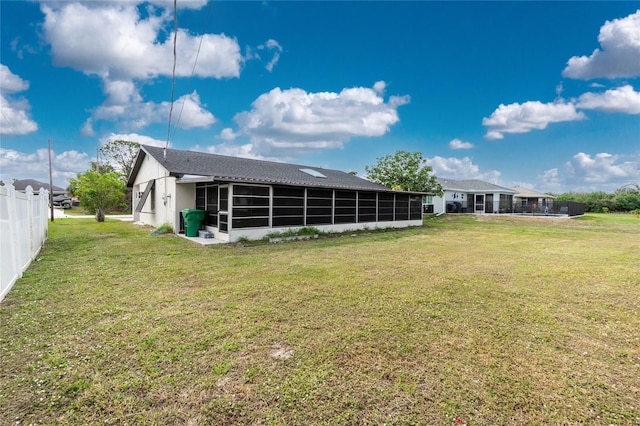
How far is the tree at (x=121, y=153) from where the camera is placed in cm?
3409

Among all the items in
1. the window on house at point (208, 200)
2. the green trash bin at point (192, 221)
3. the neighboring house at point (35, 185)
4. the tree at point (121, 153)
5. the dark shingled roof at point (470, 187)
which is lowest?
the green trash bin at point (192, 221)

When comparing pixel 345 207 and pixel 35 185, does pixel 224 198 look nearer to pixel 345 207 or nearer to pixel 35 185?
pixel 345 207

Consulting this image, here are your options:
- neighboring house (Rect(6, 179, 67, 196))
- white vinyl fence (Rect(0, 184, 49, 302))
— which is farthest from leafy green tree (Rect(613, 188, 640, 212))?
neighboring house (Rect(6, 179, 67, 196))

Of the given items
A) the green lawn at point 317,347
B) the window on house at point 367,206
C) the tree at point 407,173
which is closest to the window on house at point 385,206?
the window on house at point 367,206

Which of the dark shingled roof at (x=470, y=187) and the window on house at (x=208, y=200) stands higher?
the dark shingled roof at (x=470, y=187)

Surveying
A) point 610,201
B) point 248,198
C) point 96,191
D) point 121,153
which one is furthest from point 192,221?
point 610,201

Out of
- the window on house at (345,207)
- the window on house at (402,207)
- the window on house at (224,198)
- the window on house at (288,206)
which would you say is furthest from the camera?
the window on house at (402,207)

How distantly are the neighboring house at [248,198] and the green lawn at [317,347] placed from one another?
4848mm

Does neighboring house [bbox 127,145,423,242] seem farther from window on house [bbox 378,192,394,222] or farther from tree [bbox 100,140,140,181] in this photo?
tree [bbox 100,140,140,181]

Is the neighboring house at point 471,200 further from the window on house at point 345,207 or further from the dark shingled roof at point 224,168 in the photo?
the window on house at point 345,207

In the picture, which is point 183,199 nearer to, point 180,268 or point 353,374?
point 180,268

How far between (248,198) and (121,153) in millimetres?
31632

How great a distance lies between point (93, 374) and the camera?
8.39ft

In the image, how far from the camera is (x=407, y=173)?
22734 mm
